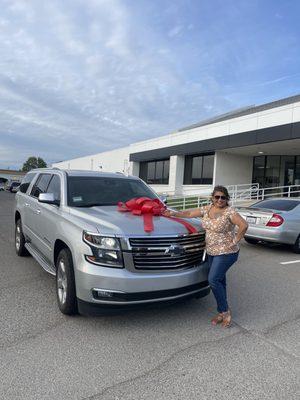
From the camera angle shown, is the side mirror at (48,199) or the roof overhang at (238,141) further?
the roof overhang at (238,141)

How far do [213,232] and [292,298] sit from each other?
7.09 feet

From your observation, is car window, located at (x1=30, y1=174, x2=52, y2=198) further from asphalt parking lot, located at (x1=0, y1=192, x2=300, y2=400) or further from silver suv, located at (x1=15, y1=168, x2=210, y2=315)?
asphalt parking lot, located at (x1=0, y1=192, x2=300, y2=400)

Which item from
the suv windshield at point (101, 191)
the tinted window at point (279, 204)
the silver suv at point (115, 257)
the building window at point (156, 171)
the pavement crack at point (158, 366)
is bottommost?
the pavement crack at point (158, 366)

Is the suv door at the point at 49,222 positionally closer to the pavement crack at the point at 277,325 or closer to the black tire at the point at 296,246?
the pavement crack at the point at 277,325

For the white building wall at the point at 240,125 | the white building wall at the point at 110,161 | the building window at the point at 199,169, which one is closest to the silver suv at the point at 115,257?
the white building wall at the point at 240,125

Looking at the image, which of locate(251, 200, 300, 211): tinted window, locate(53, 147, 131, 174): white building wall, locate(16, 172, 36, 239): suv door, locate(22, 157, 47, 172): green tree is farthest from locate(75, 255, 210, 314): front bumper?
locate(22, 157, 47, 172): green tree

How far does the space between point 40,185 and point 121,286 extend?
3511mm

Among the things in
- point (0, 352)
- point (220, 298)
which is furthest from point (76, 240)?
point (220, 298)

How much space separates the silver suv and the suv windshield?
5 cm

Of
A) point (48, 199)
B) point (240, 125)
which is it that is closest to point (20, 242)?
point (48, 199)

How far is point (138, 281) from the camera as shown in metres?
3.92

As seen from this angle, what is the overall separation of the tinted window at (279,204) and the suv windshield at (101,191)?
16.0ft

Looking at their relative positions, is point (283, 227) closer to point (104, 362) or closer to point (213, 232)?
point (213, 232)

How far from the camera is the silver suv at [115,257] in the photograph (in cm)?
392
